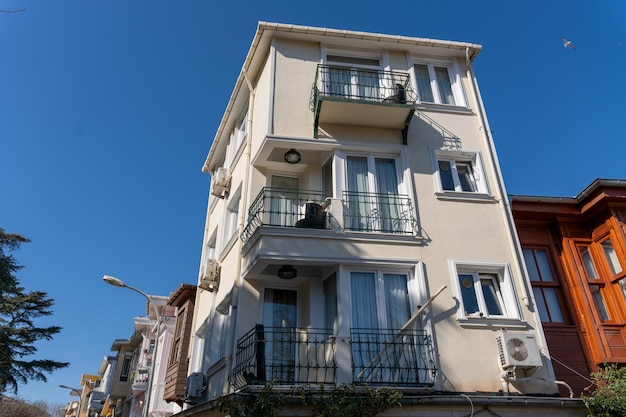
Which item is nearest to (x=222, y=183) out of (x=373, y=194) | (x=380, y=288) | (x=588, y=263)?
(x=373, y=194)

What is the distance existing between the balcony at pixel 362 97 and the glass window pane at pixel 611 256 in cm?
590

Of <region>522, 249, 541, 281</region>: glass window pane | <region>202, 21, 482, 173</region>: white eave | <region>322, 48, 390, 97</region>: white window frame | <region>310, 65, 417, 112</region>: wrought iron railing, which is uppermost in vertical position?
<region>202, 21, 482, 173</region>: white eave

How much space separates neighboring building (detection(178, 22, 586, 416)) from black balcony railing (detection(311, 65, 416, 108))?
5 centimetres

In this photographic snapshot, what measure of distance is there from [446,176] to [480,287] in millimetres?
2962

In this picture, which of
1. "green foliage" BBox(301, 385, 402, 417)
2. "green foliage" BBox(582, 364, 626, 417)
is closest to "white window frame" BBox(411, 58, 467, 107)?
"green foliage" BBox(582, 364, 626, 417)

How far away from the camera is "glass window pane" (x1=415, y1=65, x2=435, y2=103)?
494 inches

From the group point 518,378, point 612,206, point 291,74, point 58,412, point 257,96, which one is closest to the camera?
point 518,378

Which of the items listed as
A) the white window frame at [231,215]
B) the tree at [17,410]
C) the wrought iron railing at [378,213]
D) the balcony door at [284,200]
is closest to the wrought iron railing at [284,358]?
the wrought iron railing at [378,213]

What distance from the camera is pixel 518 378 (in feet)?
28.4

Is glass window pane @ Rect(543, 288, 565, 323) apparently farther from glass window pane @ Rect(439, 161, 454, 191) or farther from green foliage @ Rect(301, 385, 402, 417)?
green foliage @ Rect(301, 385, 402, 417)

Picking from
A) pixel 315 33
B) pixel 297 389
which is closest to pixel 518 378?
pixel 297 389

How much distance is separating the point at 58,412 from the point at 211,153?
96.2 m

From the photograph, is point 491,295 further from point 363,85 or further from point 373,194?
point 363,85

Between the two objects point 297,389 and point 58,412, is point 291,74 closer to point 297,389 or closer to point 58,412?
point 297,389
